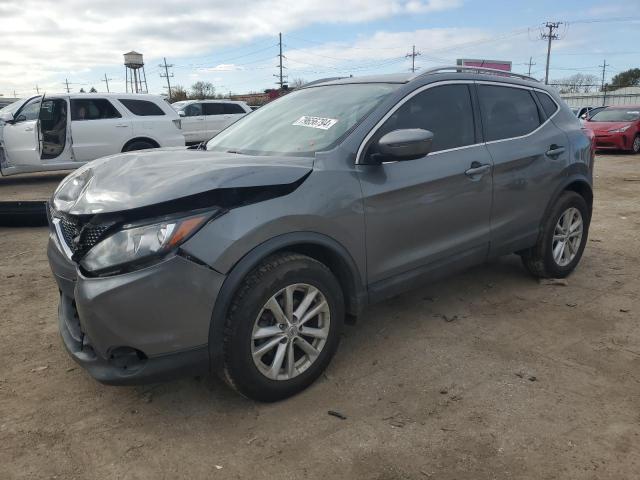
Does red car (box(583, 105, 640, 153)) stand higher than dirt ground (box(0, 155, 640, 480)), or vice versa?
red car (box(583, 105, 640, 153))

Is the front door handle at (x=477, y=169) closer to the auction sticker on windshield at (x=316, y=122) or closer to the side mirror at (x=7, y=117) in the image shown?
the auction sticker on windshield at (x=316, y=122)

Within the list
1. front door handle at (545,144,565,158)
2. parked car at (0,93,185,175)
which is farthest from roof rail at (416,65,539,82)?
parked car at (0,93,185,175)

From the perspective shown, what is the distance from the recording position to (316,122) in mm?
3293

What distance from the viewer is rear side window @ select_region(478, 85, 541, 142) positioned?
152 inches

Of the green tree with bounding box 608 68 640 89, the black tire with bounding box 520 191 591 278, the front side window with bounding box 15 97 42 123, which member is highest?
the green tree with bounding box 608 68 640 89

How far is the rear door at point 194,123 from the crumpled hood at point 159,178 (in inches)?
554

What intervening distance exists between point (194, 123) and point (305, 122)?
14127mm

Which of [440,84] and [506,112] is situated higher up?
[440,84]

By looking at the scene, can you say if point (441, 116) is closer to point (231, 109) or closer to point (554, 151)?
point (554, 151)

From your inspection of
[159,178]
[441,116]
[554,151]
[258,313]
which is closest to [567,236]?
[554,151]

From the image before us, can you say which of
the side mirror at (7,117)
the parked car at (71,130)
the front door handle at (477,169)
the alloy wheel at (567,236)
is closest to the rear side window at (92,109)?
the parked car at (71,130)

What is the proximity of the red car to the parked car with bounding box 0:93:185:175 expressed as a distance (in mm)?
13555

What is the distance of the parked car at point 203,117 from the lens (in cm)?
1655

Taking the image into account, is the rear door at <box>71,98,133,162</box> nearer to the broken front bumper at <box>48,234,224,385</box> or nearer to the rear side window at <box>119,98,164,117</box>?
the rear side window at <box>119,98,164,117</box>
